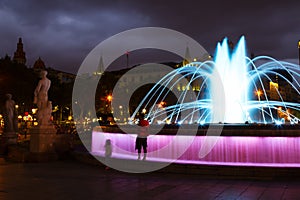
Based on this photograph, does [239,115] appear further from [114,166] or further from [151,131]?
[114,166]

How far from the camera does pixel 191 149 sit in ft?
43.3

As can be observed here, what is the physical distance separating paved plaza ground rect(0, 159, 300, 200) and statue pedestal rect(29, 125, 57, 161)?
12.3ft

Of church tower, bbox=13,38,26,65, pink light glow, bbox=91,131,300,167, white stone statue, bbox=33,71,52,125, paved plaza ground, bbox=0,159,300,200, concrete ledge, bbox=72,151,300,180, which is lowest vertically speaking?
paved plaza ground, bbox=0,159,300,200

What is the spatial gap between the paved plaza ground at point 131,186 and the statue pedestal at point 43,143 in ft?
12.3

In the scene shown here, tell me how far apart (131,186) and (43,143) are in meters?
8.38

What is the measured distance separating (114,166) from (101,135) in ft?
15.1

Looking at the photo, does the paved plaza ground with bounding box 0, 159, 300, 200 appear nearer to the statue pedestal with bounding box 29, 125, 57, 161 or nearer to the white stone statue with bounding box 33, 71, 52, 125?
the statue pedestal with bounding box 29, 125, 57, 161

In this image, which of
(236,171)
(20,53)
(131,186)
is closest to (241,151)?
(236,171)

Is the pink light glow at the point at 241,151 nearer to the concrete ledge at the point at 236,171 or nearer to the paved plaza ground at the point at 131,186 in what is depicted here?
the concrete ledge at the point at 236,171

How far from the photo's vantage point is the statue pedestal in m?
15.9

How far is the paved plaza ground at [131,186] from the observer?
8.20 metres

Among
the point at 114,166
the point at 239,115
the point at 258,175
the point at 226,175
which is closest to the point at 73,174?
the point at 114,166

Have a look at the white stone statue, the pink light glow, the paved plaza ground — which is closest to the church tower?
the white stone statue

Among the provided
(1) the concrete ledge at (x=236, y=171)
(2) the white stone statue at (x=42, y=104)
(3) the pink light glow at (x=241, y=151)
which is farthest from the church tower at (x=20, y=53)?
(1) the concrete ledge at (x=236, y=171)
